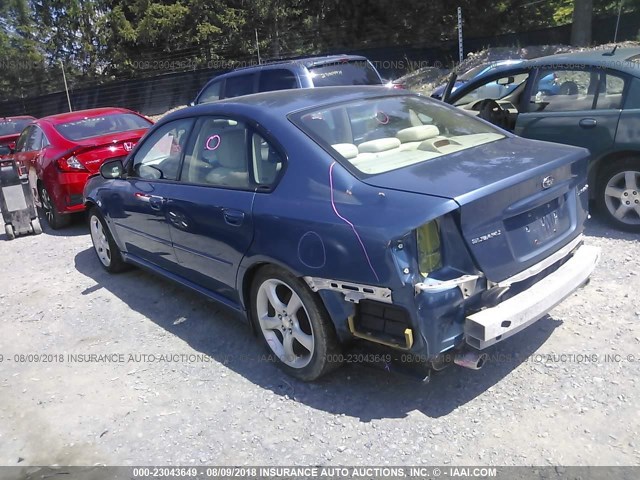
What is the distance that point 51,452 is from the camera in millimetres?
3232

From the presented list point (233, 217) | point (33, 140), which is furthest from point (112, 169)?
point (33, 140)

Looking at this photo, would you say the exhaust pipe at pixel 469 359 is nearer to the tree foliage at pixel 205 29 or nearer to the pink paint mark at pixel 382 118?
the pink paint mark at pixel 382 118

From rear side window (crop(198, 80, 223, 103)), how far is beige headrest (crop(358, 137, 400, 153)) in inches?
270

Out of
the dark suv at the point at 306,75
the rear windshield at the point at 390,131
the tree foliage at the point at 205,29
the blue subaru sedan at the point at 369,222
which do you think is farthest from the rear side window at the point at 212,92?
the tree foliage at the point at 205,29

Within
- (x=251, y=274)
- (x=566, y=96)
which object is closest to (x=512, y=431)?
(x=251, y=274)

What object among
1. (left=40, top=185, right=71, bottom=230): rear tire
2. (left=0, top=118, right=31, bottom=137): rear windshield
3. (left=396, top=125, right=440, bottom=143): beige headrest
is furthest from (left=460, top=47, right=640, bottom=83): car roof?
(left=0, top=118, right=31, bottom=137): rear windshield

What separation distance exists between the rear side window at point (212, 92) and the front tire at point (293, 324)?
7056 mm

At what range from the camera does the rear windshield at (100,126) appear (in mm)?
7957

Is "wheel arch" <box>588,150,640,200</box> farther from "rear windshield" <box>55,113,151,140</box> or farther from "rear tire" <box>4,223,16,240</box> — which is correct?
"rear tire" <box>4,223,16,240</box>

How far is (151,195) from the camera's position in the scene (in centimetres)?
455

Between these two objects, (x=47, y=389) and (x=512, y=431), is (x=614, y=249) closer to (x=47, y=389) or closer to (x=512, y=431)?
(x=512, y=431)

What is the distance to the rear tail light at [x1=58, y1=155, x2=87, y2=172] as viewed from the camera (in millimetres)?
7418

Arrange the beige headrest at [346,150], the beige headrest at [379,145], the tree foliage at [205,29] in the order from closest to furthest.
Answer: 1. the beige headrest at [346,150]
2. the beige headrest at [379,145]
3. the tree foliage at [205,29]

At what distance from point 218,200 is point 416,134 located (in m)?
1.37
